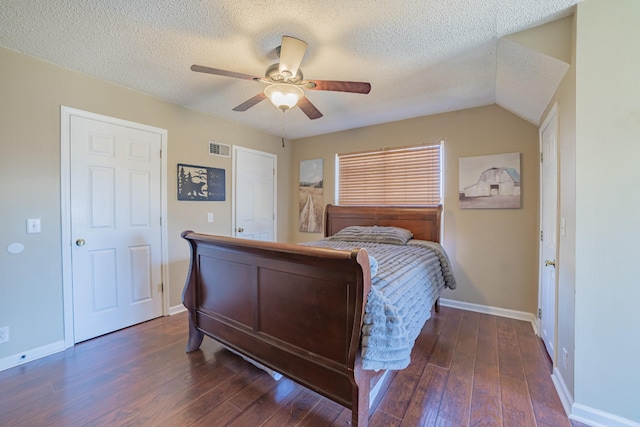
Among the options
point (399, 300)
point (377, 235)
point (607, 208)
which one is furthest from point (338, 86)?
point (377, 235)

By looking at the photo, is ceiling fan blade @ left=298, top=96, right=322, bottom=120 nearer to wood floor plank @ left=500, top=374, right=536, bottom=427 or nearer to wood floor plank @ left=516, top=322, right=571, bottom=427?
wood floor plank @ left=500, top=374, right=536, bottom=427

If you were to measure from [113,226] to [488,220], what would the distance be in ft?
13.6

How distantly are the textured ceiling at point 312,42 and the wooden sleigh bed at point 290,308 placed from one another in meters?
1.50

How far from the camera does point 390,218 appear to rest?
146 inches

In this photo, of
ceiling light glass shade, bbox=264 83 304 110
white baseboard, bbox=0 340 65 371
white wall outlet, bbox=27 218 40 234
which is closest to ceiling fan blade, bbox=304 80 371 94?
ceiling light glass shade, bbox=264 83 304 110

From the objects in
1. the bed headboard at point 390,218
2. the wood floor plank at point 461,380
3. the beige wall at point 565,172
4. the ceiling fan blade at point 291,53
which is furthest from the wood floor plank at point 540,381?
the ceiling fan blade at point 291,53

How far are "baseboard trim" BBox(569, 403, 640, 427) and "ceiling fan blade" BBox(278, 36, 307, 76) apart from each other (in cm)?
285

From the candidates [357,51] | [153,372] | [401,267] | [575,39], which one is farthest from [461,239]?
→ [153,372]

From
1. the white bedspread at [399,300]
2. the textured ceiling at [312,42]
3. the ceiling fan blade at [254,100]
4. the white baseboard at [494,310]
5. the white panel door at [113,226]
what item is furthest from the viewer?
the white baseboard at [494,310]

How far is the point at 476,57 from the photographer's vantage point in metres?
2.20

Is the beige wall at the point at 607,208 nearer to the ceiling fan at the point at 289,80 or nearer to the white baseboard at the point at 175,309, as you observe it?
the ceiling fan at the point at 289,80

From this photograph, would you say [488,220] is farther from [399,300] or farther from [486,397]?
[399,300]

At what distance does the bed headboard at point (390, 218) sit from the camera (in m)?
3.41

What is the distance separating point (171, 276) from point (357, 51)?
312cm
